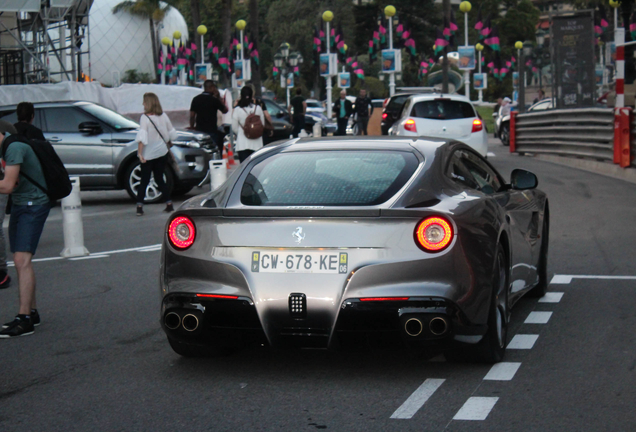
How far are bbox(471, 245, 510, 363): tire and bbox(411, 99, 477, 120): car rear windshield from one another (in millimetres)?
15289

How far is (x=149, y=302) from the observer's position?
791 centimetres

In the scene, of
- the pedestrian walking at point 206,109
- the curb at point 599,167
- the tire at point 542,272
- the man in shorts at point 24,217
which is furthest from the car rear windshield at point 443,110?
the man in shorts at point 24,217

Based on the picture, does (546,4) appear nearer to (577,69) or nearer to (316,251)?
(577,69)

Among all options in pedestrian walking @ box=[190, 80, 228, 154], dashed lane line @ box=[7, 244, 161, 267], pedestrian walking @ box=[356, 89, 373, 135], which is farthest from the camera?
pedestrian walking @ box=[356, 89, 373, 135]

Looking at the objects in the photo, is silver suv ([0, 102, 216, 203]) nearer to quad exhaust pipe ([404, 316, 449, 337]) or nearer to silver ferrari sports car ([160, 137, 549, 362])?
silver ferrari sports car ([160, 137, 549, 362])

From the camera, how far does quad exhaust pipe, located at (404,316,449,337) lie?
5027 millimetres

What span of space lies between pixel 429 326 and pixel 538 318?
2186 millimetres

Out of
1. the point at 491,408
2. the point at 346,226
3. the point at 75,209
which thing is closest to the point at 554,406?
the point at 491,408

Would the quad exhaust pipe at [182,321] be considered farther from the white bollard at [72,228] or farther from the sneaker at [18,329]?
the white bollard at [72,228]

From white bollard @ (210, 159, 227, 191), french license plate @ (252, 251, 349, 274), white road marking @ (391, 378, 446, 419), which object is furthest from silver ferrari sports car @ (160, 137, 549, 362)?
white bollard @ (210, 159, 227, 191)

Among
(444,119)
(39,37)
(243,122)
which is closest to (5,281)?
(243,122)

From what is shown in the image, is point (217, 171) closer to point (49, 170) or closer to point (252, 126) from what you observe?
point (252, 126)

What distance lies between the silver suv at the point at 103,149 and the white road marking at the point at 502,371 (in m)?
11.3

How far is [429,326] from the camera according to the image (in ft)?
16.6
